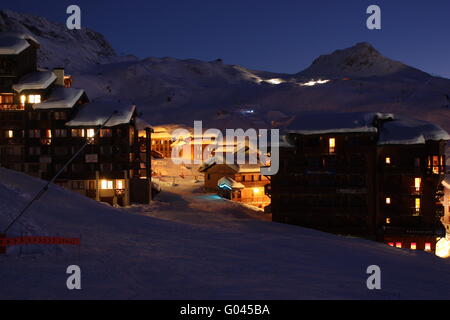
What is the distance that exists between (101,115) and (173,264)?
3384cm

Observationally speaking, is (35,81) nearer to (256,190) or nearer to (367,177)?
(256,190)

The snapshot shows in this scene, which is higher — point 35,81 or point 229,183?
point 35,81

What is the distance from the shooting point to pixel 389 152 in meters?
41.6

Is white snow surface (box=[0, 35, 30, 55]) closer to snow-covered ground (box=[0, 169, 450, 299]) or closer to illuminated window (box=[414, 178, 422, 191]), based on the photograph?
snow-covered ground (box=[0, 169, 450, 299])

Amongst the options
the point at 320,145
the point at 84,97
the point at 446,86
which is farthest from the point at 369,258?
the point at 446,86

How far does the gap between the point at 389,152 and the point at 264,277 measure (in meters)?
29.6

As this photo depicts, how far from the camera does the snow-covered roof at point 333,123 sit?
40.8m

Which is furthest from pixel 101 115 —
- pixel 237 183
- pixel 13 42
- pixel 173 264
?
pixel 173 264

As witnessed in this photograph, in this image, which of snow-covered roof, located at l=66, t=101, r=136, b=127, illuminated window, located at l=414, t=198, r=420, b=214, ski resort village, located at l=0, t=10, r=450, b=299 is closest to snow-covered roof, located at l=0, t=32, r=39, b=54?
ski resort village, located at l=0, t=10, r=450, b=299

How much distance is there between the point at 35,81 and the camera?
158 ft

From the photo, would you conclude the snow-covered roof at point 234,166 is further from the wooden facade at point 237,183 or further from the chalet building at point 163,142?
the chalet building at point 163,142
